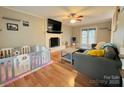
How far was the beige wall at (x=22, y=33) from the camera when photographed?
3.00 metres

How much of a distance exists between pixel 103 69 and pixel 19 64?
1978mm

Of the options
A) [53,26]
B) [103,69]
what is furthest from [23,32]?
[103,69]

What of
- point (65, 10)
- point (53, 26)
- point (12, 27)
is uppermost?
point (65, 10)

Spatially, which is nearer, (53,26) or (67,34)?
(53,26)

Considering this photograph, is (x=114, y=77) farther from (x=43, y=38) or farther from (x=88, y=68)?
(x=43, y=38)

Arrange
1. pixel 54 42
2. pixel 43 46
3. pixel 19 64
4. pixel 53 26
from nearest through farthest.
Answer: pixel 19 64 < pixel 43 46 < pixel 53 26 < pixel 54 42

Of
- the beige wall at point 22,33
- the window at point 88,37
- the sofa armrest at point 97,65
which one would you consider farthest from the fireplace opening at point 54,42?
the sofa armrest at point 97,65

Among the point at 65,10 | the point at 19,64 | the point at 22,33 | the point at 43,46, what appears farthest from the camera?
the point at 43,46

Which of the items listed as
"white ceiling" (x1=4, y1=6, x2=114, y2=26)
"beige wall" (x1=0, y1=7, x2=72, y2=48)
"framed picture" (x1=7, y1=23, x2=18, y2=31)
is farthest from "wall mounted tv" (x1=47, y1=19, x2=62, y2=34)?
"framed picture" (x1=7, y1=23, x2=18, y2=31)

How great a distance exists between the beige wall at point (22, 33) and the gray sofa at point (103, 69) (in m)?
2.25

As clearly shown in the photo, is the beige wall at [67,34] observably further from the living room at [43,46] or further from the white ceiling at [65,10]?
the white ceiling at [65,10]

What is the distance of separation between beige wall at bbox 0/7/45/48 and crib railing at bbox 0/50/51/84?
84cm

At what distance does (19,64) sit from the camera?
2607 mm

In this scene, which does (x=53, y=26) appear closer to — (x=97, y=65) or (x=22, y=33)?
(x=22, y=33)
